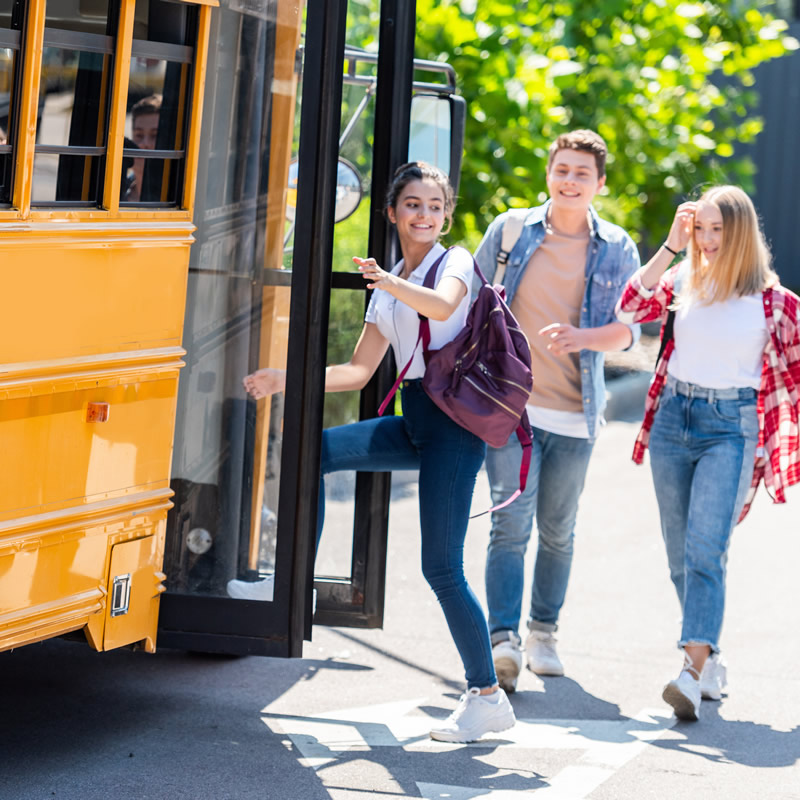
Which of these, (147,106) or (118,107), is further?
(147,106)

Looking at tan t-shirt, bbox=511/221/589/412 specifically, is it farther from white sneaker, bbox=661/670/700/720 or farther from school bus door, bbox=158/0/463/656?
school bus door, bbox=158/0/463/656

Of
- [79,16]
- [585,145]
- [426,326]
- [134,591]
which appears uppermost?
[585,145]

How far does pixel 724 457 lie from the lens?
4.85 metres

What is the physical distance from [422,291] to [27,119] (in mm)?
1241

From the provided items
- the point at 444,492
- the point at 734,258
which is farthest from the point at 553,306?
the point at 444,492

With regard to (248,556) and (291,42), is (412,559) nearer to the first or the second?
(248,556)

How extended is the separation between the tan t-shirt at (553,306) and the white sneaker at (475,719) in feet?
3.80

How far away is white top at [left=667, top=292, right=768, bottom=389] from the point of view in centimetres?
487

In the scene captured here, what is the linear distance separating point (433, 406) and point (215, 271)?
0.77 metres

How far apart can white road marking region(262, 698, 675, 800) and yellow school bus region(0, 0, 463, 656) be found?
33 cm

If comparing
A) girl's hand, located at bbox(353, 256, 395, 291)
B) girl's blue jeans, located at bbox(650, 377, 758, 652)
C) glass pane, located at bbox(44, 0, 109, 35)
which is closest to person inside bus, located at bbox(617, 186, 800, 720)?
girl's blue jeans, located at bbox(650, 377, 758, 652)

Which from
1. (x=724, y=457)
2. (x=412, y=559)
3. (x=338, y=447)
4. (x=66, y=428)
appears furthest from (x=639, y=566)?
(x=66, y=428)

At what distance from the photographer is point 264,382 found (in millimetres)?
4258

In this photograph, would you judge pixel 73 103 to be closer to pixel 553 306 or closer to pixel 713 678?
pixel 553 306
